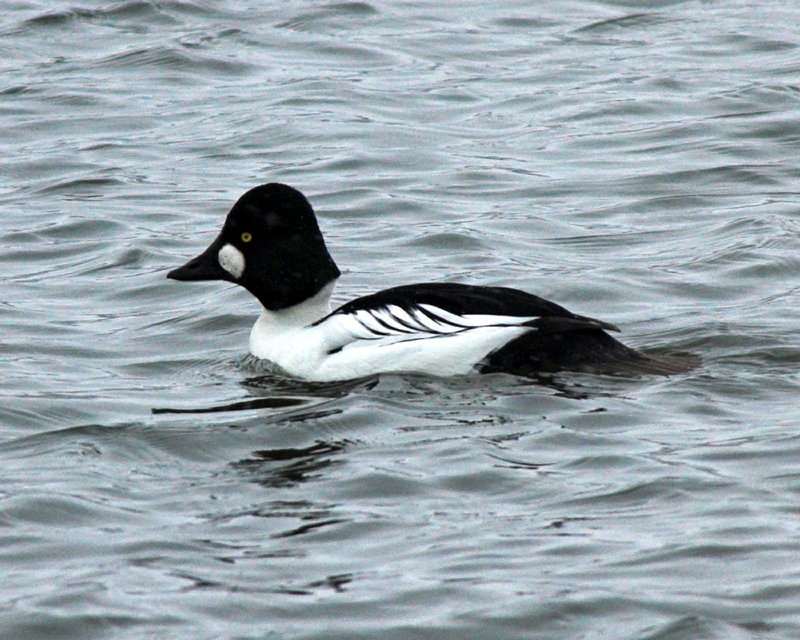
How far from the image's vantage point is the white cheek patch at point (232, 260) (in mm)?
8344

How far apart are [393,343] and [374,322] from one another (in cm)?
14

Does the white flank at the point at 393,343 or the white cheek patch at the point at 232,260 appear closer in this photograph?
the white flank at the point at 393,343

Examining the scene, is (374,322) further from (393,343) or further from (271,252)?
(271,252)

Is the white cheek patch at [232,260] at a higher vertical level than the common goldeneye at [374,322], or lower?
higher

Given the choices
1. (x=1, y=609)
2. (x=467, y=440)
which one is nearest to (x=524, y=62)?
(x=467, y=440)

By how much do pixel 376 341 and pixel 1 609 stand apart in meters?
3.07

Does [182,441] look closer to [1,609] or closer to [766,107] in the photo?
[1,609]

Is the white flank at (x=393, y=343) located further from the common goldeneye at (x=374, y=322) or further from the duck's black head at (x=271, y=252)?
the duck's black head at (x=271, y=252)

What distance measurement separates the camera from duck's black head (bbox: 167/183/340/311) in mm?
8258

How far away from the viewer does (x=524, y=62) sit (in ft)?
52.3

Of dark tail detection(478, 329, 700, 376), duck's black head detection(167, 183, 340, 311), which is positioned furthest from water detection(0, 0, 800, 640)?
duck's black head detection(167, 183, 340, 311)

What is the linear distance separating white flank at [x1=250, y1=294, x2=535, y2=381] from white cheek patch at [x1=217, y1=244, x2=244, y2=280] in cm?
42

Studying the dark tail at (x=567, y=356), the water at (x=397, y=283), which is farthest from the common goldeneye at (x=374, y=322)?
the water at (x=397, y=283)

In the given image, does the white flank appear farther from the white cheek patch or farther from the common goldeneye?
the white cheek patch
